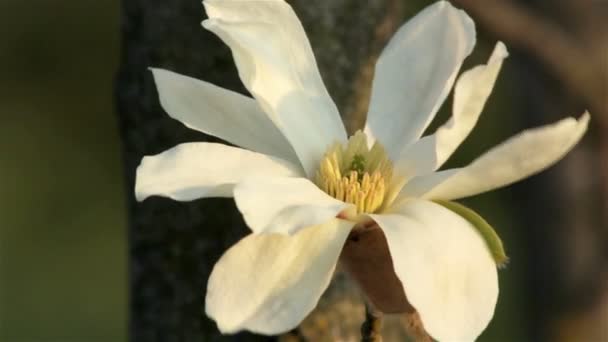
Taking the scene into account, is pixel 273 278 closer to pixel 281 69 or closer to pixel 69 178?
pixel 281 69

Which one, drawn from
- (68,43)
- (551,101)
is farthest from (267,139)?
(68,43)

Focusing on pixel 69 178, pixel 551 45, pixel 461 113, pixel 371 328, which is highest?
pixel 461 113

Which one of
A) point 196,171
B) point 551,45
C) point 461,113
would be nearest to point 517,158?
point 461,113

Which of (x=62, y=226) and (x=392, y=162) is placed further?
(x=62, y=226)

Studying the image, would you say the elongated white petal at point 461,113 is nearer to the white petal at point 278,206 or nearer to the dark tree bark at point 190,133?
the white petal at point 278,206

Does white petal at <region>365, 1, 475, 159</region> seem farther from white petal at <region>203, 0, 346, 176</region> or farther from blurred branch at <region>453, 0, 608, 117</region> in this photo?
blurred branch at <region>453, 0, 608, 117</region>

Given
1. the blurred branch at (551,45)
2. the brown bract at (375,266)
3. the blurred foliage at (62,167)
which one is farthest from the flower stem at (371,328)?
the blurred foliage at (62,167)

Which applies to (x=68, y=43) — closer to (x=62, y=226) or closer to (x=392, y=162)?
(x=62, y=226)
